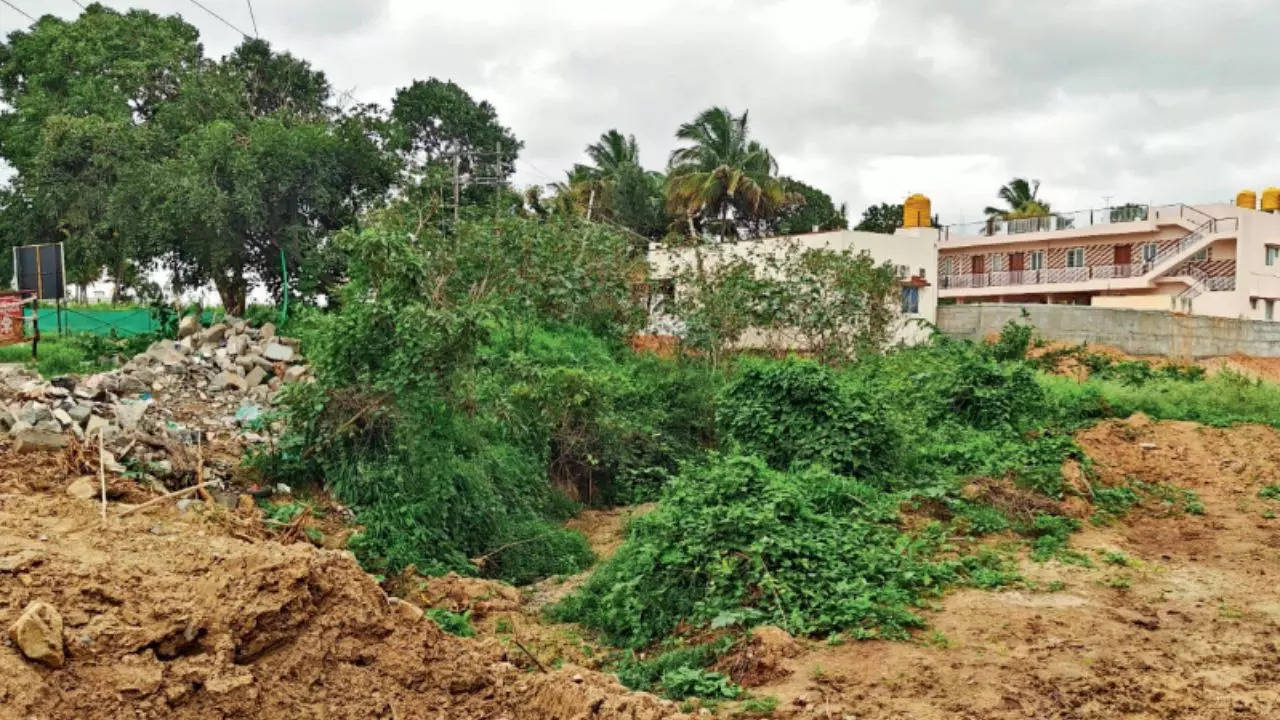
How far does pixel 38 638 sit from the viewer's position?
4.66m

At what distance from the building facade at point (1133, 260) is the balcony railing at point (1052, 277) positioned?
0.03 metres

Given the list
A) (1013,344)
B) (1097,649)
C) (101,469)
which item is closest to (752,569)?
(1097,649)

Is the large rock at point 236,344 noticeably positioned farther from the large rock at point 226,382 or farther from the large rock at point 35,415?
the large rock at point 35,415

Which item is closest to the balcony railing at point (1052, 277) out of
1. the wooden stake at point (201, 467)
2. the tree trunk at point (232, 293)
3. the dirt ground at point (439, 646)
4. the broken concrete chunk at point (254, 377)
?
the tree trunk at point (232, 293)

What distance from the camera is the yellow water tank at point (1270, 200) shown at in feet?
112

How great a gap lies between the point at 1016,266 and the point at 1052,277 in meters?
1.51

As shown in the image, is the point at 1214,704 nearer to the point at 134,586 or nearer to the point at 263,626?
the point at 263,626

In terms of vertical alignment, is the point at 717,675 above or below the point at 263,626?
below

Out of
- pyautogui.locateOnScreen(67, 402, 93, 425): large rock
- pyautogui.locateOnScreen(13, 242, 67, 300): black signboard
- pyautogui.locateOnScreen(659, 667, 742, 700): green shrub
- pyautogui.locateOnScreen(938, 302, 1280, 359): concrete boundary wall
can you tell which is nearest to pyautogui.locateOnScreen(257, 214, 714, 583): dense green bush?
pyautogui.locateOnScreen(67, 402, 93, 425): large rock

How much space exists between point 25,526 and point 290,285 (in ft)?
42.9

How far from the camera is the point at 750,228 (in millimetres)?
36188

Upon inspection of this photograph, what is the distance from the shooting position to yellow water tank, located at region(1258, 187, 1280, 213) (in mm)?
34156

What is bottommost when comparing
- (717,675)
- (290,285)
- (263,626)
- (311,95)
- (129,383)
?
(717,675)

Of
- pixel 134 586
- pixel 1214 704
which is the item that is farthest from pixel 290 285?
pixel 1214 704
